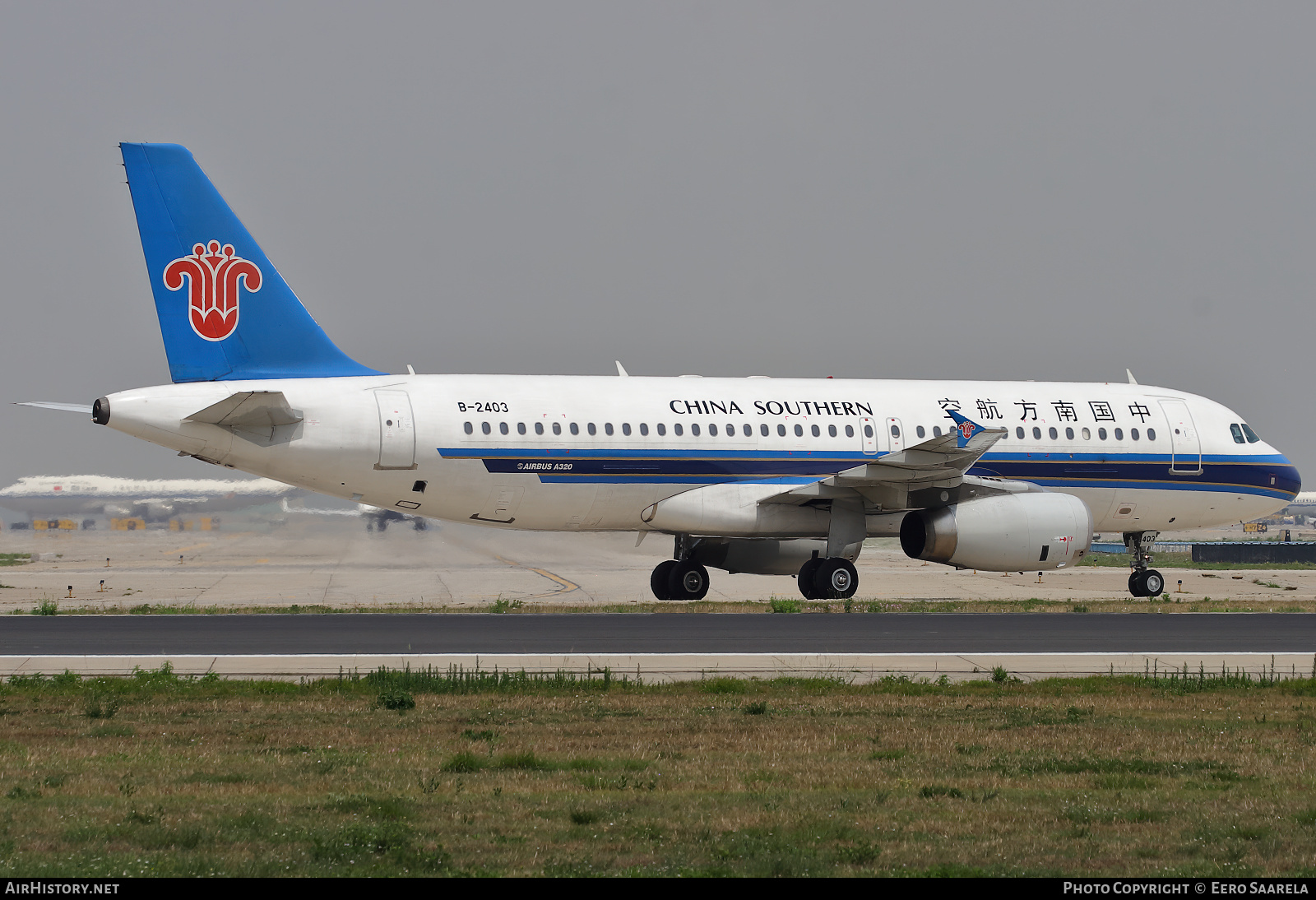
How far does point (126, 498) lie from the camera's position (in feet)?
225

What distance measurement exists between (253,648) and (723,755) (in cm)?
942

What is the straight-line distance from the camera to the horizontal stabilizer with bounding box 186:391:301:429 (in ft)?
79.0

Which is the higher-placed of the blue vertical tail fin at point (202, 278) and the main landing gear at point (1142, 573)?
the blue vertical tail fin at point (202, 278)

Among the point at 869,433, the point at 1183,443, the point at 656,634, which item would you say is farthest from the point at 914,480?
the point at 656,634

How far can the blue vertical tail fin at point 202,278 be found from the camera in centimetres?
2498

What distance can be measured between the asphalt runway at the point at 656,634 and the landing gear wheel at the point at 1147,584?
21.8 feet

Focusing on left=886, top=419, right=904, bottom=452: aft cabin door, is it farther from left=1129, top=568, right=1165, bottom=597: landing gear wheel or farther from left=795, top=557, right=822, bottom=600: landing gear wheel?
left=1129, top=568, right=1165, bottom=597: landing gear wheel

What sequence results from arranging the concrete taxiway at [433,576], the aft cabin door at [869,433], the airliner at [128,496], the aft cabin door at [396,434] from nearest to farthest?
the aft cabin door at [396,434]
the aft cabin door at [869,433]
the concrete taxiway at [433,576]
the airliner at [128,496]

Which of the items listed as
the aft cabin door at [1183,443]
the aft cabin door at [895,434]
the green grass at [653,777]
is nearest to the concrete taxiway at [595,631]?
the green grass at [653,777]

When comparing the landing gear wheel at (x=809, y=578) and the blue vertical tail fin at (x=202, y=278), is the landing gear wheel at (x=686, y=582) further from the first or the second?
the blue vertical tail fin at (x=202, y=278)

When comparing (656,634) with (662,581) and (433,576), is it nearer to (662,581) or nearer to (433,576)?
(662,581)

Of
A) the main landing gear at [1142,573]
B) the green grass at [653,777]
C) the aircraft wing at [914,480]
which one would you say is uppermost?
the aircraft wing at [914,480]

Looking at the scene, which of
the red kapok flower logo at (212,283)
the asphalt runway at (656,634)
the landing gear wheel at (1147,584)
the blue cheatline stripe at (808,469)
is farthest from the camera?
the landing gear wheel at (1147,584)
